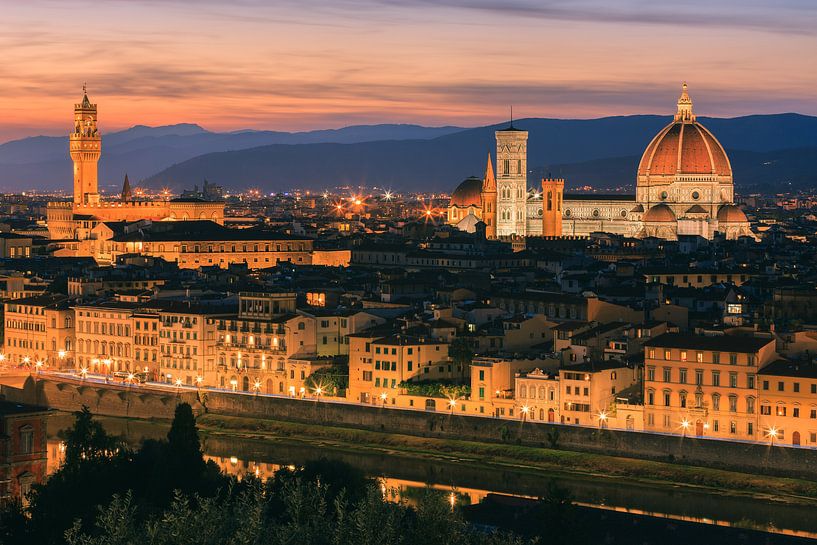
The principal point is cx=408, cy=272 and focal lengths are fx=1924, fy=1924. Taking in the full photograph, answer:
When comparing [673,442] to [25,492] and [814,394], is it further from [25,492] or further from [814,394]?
[25,492]

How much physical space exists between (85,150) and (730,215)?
42664 mm

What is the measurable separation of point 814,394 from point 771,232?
88.9 meters

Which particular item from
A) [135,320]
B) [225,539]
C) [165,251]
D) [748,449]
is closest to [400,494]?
[748,449]

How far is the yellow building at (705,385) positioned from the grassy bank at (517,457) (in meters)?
1.60

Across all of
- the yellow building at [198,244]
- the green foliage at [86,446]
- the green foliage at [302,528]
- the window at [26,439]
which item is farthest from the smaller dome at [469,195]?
the green foliage at [302,528]

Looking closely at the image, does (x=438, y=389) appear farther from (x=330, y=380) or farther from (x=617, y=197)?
(x=617, y=197)

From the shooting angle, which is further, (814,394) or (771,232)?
(771,232)

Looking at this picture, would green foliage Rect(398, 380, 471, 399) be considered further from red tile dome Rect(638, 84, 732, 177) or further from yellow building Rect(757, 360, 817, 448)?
red tile dome Rect(638, 84, 732, 177)

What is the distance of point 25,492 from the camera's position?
37312mm


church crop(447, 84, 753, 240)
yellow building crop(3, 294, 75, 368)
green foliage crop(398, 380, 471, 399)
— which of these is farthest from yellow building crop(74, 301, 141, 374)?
church crop(447, 84, 753, 240)

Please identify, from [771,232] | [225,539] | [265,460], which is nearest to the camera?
[225,539]

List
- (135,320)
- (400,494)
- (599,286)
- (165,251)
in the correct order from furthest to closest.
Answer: (165,251)
(599,286)
(135,320)
(400,494)

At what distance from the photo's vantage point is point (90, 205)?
124562mm

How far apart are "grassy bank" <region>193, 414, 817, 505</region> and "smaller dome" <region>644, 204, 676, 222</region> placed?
72881 mm
